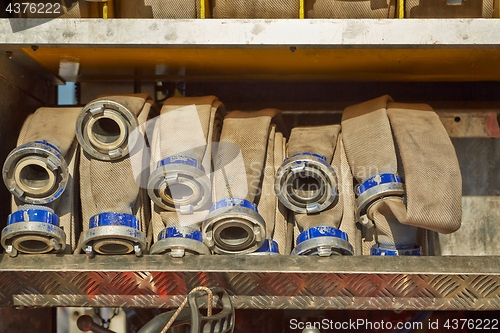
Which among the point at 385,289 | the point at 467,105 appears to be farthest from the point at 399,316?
the point at 467,105

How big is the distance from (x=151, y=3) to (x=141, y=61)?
204 millimetres

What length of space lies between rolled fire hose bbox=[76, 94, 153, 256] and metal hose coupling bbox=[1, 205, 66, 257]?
8cm

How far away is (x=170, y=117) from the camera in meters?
1.80

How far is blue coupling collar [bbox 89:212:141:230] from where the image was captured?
63.8 inches

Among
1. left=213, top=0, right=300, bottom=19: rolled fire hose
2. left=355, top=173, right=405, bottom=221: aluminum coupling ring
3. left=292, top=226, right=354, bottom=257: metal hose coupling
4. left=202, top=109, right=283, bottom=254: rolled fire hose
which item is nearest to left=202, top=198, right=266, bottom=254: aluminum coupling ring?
left=202, top=109, right=283, bottom=254: rolled fire hose

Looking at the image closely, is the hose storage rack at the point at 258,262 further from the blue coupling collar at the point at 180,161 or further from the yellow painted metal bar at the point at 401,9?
the blue coupling collar at the point at 180,161

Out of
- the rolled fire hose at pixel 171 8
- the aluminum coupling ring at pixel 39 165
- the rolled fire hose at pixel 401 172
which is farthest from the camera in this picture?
the rolled fire hose at pixel 171 8

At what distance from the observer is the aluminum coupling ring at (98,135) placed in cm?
172

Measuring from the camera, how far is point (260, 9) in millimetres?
1783

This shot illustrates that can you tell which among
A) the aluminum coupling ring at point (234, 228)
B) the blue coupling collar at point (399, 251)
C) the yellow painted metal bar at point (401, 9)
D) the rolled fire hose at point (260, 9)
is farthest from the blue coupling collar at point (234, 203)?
the yellow painted metal bar at point (401, 9)

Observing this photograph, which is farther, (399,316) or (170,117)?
(399,316)

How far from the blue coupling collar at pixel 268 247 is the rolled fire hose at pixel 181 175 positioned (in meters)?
0.15

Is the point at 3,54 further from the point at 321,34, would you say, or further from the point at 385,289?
the point at 385,289

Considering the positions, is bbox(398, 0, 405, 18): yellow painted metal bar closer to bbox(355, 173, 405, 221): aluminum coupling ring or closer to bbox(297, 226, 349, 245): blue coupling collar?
bbox(355, 173, 405, 221): aluminum coupling ring
